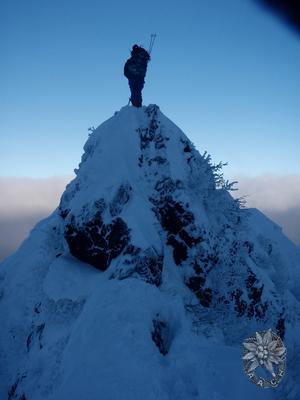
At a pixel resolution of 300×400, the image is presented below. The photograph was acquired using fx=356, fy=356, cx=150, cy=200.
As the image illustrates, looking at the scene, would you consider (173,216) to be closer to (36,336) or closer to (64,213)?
(64,213)

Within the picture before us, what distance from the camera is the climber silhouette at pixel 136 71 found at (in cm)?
2052

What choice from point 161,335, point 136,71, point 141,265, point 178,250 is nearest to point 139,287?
point 141,265

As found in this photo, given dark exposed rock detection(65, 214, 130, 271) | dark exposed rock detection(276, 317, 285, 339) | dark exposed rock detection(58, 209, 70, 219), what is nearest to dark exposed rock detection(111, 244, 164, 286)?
dark exposed rock detection(65, 214, 130, 271)

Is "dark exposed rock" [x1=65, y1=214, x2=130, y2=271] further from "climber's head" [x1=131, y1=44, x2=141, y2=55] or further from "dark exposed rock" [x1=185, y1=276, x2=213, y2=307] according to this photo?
"climber's head" [x1=131, y1=44, x2=141, y2=55]

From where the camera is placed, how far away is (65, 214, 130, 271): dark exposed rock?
49.3 feet

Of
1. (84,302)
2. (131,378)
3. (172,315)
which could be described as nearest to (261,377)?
(172,315)

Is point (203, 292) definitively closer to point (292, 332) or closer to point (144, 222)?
point (144, 222)

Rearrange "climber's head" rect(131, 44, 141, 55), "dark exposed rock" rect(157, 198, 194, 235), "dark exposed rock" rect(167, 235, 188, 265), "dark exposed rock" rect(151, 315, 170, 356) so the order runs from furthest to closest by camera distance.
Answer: "climber's head" rect(131, 44, 141, 55) → "dark exposed rock" rect(157, 198, 194, 235) → "dark exposed rock" rect(167, 235, 188, 265) → "dark exposed rock" rect(151, 315, 170, 356)

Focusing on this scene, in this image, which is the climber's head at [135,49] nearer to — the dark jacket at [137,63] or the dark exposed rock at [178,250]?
the dark jacket at [137,63]

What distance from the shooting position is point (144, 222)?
15.6 m

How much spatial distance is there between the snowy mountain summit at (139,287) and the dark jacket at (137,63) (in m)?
2.37

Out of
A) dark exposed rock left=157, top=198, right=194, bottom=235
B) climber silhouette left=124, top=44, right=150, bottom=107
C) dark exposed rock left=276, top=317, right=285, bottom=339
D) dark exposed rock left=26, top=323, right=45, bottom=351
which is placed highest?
climber silhouette left=124, top=44, right=150, bottom=107

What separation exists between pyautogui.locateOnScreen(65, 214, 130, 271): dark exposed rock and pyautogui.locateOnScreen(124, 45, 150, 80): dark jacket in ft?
31.2

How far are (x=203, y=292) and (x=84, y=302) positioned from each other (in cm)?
519
